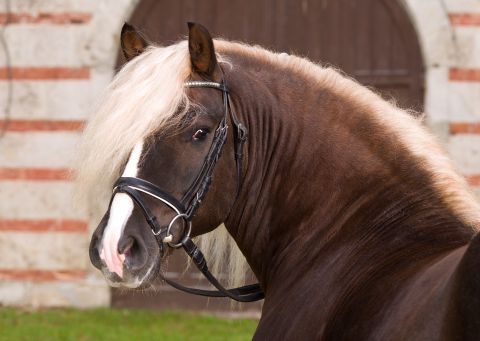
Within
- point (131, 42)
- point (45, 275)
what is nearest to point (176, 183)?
point (131, 42)

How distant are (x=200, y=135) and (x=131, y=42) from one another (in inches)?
22.8

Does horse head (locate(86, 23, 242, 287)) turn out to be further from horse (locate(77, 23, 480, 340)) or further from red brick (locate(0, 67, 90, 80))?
red brick (locate(0, 67, 90, 80))

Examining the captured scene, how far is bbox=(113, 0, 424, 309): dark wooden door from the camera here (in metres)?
9.23

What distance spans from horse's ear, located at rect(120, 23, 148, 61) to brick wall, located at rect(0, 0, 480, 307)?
17.0 ft

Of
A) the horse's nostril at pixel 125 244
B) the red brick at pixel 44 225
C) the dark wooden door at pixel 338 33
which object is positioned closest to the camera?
the horse's nostril at pixel 125 244

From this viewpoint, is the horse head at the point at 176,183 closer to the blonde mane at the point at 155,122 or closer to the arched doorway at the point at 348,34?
the blonde mane at the point at 155,122

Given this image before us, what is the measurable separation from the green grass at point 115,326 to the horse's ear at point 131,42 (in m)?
4.51

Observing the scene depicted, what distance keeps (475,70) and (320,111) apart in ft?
17.8

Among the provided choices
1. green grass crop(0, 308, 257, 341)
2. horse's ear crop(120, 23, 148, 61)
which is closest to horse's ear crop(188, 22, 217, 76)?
horse's ear crop(120, 23, 148, 61)

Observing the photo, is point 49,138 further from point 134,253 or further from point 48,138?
point 134,253

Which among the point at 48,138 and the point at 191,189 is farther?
the point at 48,138

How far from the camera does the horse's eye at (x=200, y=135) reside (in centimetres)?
357

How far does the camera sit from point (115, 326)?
861 centimetres

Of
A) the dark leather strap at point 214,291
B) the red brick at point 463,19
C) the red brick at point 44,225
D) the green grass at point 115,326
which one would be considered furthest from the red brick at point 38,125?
the dark leather strap at point 214,291
